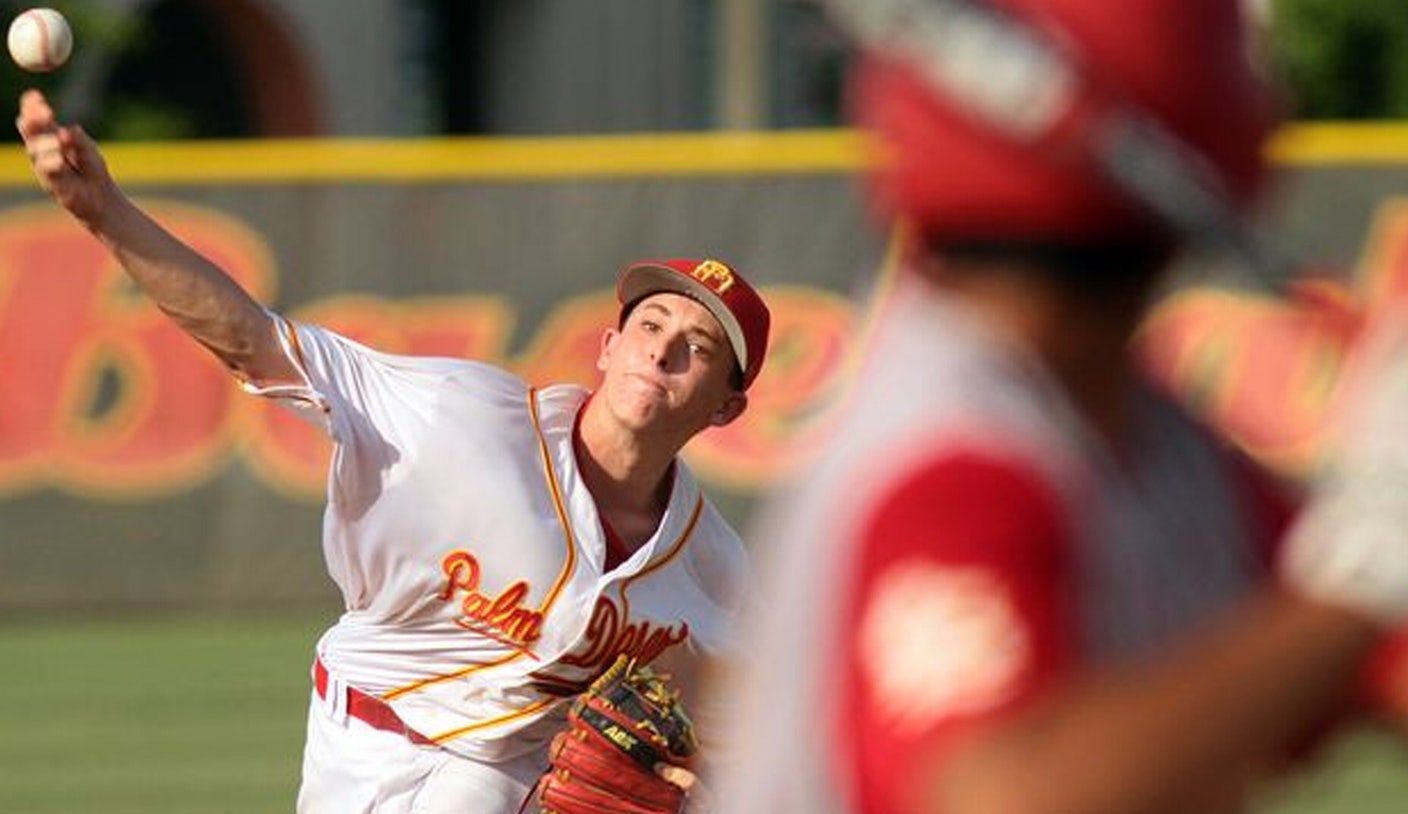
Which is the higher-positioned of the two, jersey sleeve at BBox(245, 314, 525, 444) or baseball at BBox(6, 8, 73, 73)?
baseball at BBox(6, 8, 73, 73)

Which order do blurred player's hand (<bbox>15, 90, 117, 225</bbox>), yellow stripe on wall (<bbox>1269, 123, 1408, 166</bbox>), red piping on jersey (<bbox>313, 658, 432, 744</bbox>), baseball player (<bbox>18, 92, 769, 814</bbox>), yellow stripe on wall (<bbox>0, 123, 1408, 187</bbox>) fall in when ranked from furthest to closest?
yellow stripe on wall (<bbox>0, 123, 1408, 187</bbox>)
yellow stripe on wall (<bbox>1269, 123, 1408, 166</bbox>)
red piping on jersey (<bbox>313, 658, 432, 744</bbox>)
baseball player (<bbox>18, 92, 769, 814</bbox>)
blurred player's hand (<bbox>15, 90, 117, 225</bbox>)

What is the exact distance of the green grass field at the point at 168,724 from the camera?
10.1 m

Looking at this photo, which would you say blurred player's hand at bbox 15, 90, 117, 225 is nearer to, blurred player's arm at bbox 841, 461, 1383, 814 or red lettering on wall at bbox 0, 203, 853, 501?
blurred player's arm at bbox 841, 461, 1383, 814

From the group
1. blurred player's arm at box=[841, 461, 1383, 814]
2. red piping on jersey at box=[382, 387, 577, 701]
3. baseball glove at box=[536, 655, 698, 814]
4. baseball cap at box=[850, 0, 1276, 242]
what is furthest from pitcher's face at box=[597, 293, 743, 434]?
blurred player's arm at box=[841, 461, 1383, 814]

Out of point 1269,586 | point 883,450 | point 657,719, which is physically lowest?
point 657,719

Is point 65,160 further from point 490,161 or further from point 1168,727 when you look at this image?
point 490,161

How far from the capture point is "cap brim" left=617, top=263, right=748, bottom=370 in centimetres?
601

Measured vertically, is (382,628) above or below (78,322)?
above

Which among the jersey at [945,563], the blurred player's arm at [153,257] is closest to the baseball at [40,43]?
the blurred player's arm at [153,257]

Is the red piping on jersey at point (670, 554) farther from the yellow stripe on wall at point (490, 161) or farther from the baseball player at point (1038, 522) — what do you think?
the yellow stripe on wall at point (490, 161)

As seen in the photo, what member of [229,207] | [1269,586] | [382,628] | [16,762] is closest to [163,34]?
[229,207]

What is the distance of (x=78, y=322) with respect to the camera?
49.6ft

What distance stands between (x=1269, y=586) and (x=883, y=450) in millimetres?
365

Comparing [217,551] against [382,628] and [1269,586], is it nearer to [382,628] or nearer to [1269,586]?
[382,628]
